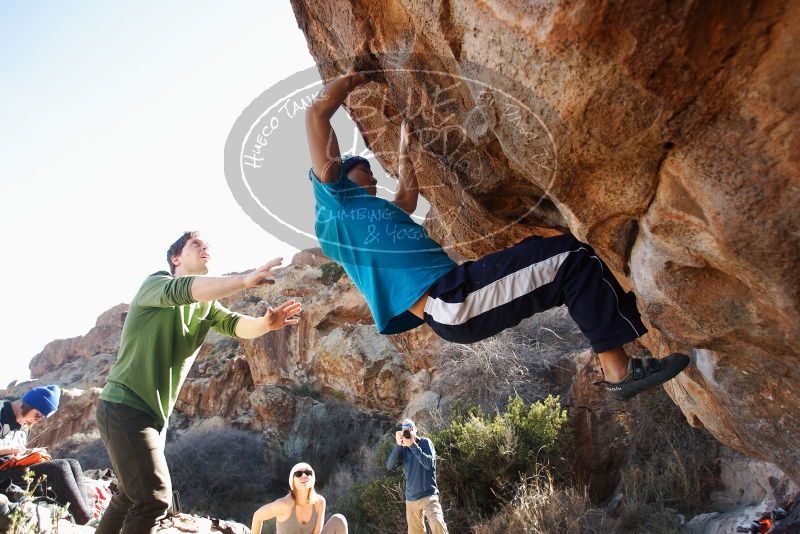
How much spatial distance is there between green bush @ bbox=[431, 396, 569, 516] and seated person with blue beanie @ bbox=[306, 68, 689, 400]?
6.63 metres

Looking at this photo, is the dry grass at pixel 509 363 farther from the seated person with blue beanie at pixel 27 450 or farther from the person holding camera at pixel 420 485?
the seated person with blue beanie at pixel 27 450

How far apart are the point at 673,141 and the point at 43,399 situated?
466cm

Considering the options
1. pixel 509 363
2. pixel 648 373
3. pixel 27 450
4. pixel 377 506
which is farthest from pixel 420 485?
pixel 509 363

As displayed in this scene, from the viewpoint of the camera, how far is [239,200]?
113 inches

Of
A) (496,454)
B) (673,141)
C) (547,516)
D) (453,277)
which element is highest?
(673,141)

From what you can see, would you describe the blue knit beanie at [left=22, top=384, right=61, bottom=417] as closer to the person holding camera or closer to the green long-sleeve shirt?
the green long-sleeve shirt

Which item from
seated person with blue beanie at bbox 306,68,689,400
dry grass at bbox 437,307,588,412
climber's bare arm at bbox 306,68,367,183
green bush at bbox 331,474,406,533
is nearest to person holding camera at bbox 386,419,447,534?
green bush at bbox 331,474,406,533

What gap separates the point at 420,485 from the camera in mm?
6652

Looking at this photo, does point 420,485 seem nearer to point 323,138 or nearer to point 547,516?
point 547,516

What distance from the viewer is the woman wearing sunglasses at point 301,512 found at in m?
5.06

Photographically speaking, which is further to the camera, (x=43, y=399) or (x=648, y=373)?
(x=43, y=399)

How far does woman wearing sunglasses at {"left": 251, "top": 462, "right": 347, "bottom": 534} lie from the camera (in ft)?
16.6

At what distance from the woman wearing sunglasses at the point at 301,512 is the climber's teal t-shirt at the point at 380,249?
273 centimetres

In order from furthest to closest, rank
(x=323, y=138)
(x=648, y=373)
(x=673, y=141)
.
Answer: (x=323, y=138), (x=648, y=373), (x=673, y=141)
